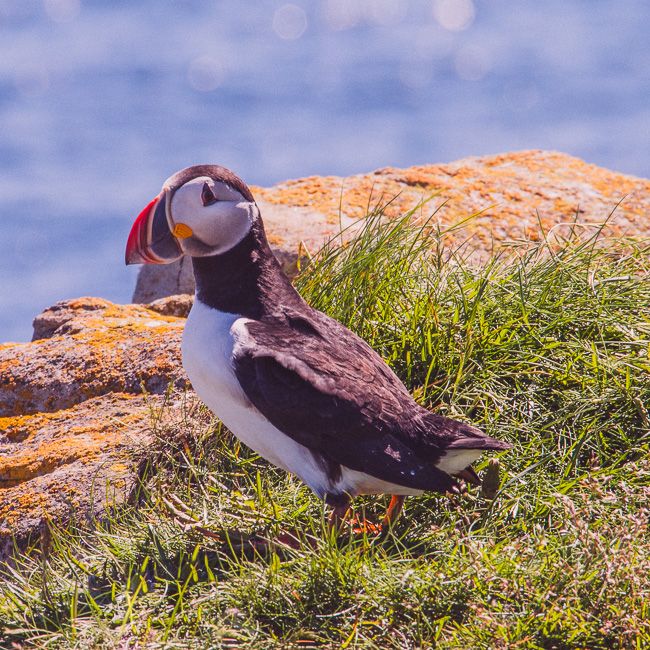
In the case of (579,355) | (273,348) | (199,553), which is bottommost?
(199,553)

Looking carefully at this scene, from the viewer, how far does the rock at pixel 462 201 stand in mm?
7953

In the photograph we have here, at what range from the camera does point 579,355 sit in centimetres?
549

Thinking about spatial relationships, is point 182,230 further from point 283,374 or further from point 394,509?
point 394,509

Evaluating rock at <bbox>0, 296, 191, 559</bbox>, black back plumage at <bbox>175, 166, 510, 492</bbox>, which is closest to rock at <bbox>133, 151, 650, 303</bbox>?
rock at <bbox>0, 296, 191, 559</bbox>

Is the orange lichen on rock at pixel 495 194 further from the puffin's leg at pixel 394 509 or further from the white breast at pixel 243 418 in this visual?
the white breast at pixel 243 418

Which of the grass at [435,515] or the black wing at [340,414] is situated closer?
the grass at [435,515]

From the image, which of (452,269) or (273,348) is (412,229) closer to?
(452,269)

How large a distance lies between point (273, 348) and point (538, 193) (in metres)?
5.03

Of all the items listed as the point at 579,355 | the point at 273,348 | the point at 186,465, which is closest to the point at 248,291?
the point at 273,348

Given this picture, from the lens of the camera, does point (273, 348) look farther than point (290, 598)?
Yes

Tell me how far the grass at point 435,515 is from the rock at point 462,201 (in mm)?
1326

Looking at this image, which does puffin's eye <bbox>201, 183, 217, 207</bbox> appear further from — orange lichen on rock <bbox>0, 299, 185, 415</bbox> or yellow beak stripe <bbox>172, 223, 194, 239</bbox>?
orange lichen on rock <bbox>0, 299, 185, 415</bbox>

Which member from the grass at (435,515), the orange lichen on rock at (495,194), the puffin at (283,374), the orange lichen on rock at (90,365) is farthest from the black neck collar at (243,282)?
the orange lichen on rock at (495,194)

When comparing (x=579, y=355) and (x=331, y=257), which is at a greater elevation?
(x=331, y=257)
